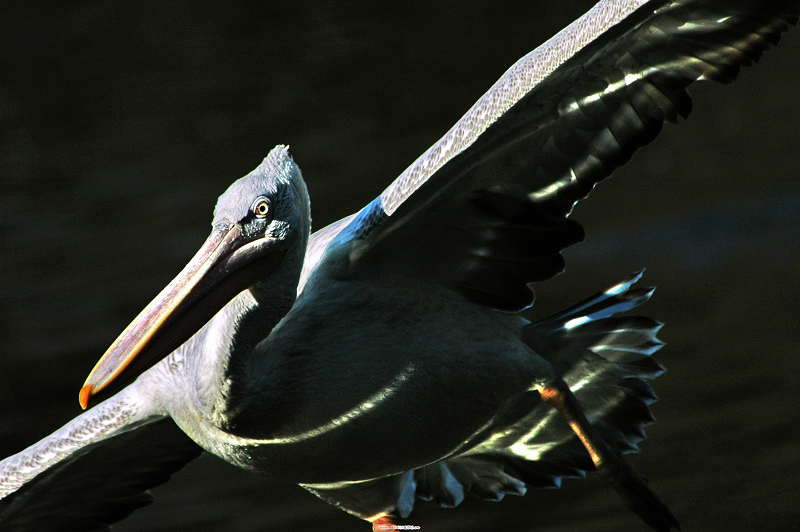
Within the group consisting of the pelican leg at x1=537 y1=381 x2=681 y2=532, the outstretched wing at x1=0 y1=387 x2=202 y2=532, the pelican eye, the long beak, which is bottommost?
the pelican leg at x1=537 y1=381 x2=681 y2=532

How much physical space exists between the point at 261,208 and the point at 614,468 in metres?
1.37

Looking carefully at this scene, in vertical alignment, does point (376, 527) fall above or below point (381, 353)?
below

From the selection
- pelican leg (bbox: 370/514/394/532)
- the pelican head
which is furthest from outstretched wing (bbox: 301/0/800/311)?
pelican leg (bbox: 370/514/394/532)

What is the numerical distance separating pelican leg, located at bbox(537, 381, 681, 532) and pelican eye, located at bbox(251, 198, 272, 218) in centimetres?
106

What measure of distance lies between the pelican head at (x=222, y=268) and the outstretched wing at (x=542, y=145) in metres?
0.26

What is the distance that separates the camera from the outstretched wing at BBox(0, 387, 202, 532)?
3703 mm

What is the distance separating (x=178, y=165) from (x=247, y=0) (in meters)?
3.04

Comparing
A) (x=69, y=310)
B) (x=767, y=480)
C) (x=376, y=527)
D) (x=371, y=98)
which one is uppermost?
(x=371, y=98)

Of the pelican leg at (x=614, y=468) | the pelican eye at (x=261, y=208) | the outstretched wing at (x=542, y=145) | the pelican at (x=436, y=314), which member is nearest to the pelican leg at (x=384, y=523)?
the pelican at (x=436, y=314)

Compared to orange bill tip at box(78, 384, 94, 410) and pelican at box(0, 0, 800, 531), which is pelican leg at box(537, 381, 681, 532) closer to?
pelican at box(0, 0, 800, 531)

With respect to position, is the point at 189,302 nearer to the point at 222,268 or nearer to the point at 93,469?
the point at 222,268

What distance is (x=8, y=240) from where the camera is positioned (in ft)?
24.9

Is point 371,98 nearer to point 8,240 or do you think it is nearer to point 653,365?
point 8,240

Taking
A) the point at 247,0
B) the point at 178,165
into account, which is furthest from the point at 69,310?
the point at 247,0
